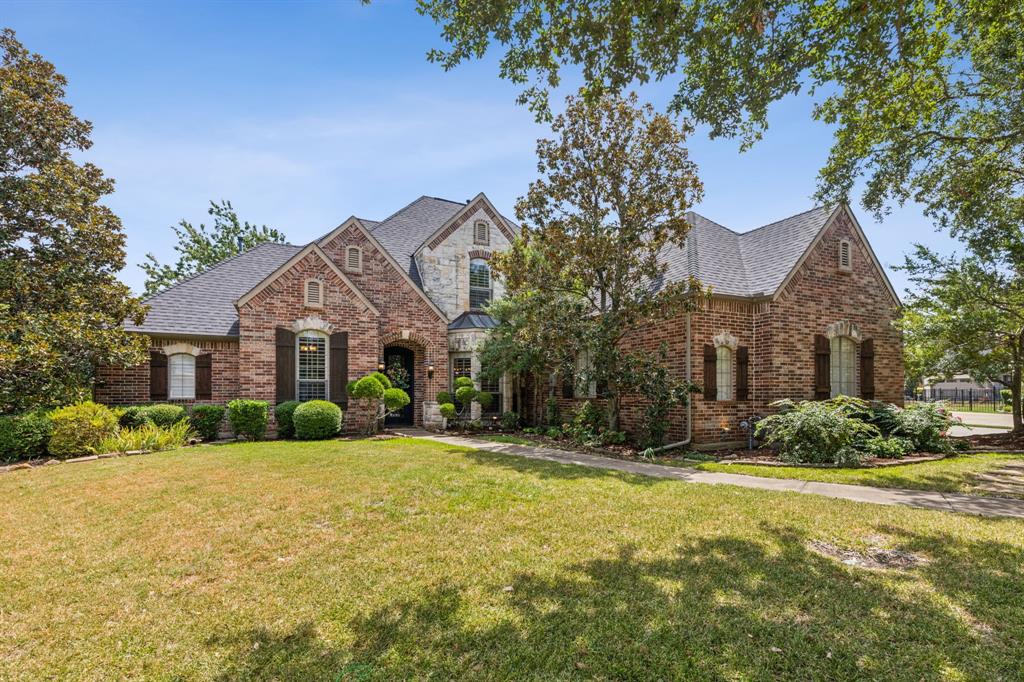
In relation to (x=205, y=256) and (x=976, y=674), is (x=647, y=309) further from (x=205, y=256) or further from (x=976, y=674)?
(x=205, y=256)

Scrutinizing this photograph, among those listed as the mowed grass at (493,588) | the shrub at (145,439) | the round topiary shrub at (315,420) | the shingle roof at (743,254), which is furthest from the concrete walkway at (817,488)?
the shrub at (145,439)

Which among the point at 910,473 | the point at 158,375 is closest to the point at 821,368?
the point at 910,473

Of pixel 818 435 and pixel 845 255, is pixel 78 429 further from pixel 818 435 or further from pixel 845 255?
pixel 845 255

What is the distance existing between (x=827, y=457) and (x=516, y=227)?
15992 millimetres

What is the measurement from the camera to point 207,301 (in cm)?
1603

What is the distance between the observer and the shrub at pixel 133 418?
41.8ft

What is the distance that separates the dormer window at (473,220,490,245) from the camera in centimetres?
2053

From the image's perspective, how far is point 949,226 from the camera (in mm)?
12680

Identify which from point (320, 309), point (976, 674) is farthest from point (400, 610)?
point (320, 309)

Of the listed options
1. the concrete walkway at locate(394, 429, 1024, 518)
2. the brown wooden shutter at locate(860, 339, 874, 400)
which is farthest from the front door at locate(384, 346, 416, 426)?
the brown wooden shutter at locate(860, 339, 874, 400)

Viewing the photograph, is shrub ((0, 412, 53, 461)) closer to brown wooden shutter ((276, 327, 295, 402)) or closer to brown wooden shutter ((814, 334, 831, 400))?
brown wooden shutter ((276, 327, 295, 402))

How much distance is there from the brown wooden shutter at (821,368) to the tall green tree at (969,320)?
7.58ft

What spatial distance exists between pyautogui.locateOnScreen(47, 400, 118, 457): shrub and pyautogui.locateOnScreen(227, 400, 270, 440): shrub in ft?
8.53

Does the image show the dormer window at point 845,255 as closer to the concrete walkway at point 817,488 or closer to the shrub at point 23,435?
the concrete walkway at point 817,488
